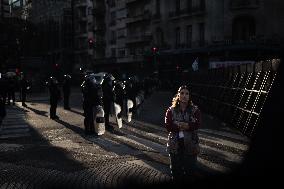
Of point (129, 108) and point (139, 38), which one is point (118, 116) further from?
point (139, 38)

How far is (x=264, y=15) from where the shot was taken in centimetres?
4734

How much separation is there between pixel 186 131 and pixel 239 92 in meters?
9.71

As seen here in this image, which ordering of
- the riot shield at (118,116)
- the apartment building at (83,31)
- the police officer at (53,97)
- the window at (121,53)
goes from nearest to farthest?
the riot shield at (118,116) → the police officer at (53,97) → the window at (121,53) → the apartment building at (83,31)

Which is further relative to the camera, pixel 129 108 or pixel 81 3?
pixel 81 3

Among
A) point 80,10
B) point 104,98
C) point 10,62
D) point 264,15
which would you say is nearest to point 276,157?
point 104,98

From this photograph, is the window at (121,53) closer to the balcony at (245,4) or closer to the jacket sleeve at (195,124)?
the balcony at (245,4)

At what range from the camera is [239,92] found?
15.8 m

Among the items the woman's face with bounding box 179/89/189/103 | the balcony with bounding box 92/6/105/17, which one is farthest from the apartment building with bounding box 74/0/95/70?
the woman's face with bounding box 179/89/189/103

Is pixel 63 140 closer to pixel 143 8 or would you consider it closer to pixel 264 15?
pixel 264 15

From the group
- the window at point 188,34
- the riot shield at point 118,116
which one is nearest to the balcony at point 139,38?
the window at point 188,34

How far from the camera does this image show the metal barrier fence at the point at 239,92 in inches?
487

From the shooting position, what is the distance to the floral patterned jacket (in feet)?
21.2

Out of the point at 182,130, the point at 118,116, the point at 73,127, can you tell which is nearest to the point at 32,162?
the point at 182,130

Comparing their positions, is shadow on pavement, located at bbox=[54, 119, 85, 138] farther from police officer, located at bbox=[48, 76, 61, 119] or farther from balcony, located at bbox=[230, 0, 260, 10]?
balcony, located at bbox=[230, 0, 260, 10]
